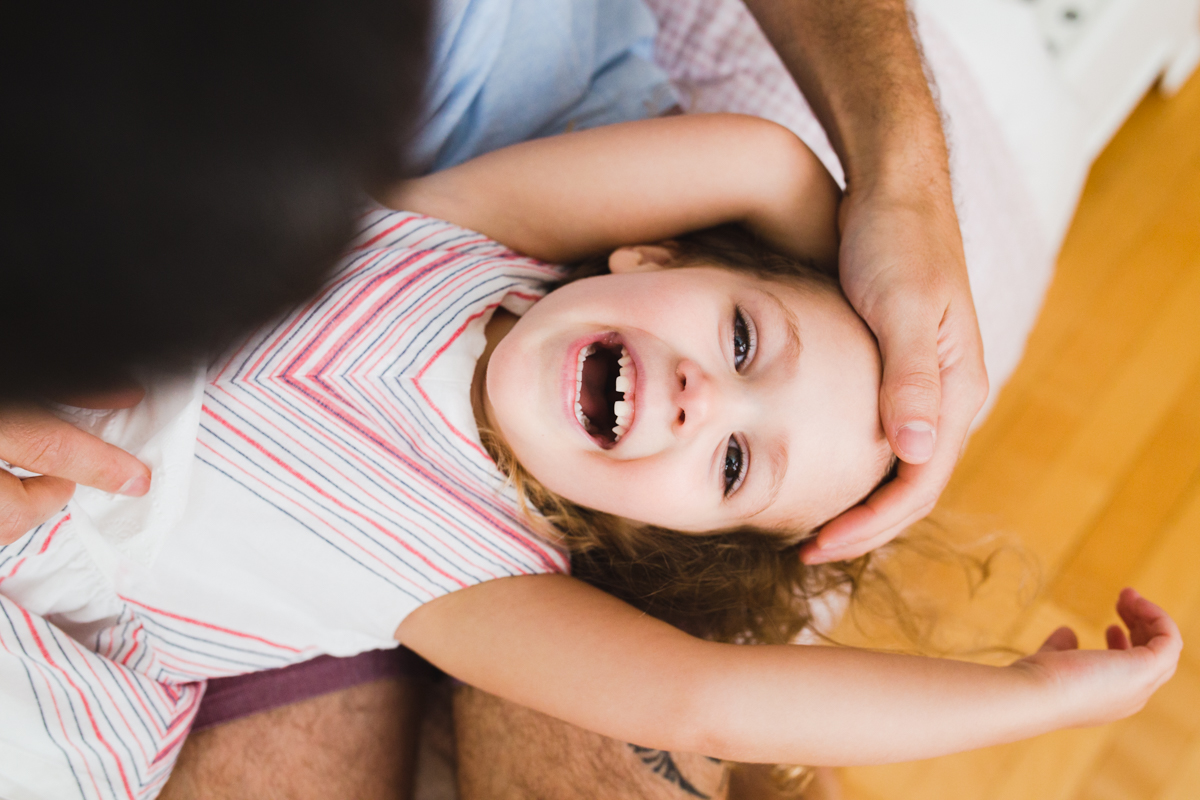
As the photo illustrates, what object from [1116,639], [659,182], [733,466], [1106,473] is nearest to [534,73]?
[659,182]

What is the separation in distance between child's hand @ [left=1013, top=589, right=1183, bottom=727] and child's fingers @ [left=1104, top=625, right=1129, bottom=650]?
1cm

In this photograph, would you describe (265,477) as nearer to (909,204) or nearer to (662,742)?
(662,742)

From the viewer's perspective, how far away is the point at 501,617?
0.95 meters

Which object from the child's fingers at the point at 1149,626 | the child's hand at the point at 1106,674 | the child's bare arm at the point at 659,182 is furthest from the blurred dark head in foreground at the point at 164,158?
the child's fingers at the point at 1149,626

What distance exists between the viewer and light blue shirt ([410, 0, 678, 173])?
1151 millimetres

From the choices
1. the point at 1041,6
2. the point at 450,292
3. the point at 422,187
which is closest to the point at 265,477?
the point at 450,292

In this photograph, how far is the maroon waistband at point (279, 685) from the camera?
1.04 metres

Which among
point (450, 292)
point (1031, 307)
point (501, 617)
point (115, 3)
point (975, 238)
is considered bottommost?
point (501, 617)

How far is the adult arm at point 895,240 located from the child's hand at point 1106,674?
0.25 m

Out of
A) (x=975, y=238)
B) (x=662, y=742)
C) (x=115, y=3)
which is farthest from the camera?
(x=975, y=238)

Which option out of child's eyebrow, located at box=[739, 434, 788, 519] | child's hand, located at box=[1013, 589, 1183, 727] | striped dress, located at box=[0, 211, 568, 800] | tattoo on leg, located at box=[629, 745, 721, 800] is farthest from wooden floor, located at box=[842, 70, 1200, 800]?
striped dress, located at box=[0, 211, 568, 800]

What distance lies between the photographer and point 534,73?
1227 mm

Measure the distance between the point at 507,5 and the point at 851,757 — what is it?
119 centimetres

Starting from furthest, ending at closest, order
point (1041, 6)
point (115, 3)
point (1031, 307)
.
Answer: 1. point (1041, 6)
2. point (1031, 307)
3. point (115, 3)
